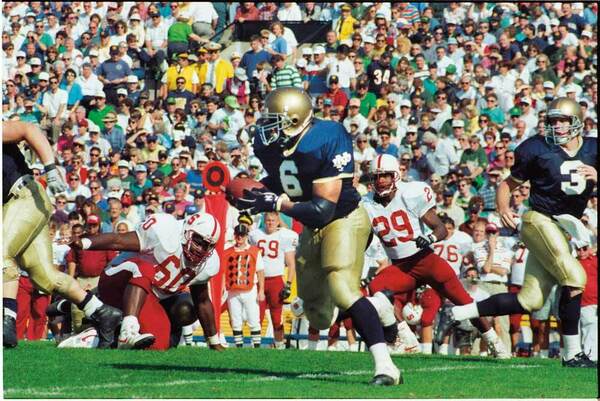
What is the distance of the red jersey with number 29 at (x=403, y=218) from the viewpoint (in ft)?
33.8

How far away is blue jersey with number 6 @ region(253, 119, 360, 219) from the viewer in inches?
285

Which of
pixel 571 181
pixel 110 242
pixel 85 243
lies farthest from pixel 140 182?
pixel 571 181

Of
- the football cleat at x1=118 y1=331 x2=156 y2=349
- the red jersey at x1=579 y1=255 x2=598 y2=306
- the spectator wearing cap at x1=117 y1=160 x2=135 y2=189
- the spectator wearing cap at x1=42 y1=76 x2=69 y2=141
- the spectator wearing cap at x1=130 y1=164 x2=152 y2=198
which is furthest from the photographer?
the spectator wearing cap at x1=42 y1=76 x2=69 y2=141

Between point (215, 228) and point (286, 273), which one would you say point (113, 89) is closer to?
point (286, 273)

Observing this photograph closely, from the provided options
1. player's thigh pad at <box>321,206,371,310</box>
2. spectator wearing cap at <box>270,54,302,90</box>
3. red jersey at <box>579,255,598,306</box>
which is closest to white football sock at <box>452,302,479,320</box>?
player's thigh pad at <box>321,206,371,310</box>

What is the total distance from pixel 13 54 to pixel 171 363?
36.3 ft

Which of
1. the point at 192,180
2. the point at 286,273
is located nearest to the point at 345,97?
the point at 192,180

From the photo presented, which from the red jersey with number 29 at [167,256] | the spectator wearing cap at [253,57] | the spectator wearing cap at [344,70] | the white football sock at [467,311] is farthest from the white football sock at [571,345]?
the spectator wearing cap at [253,57]

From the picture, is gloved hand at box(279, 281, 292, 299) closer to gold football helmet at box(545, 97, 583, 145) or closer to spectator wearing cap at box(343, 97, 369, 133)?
spectator wearing cap at box(343, 97, 369, 133)

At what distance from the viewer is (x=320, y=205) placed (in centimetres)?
713

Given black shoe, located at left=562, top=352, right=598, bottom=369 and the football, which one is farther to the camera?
black shoe, located at left=562, top=352, right=598, bottom=369

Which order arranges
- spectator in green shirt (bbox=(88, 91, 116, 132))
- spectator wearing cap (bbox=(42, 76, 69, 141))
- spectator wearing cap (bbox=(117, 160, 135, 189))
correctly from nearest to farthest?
spectator wearing cap (bbox=(117, 160, 135, 189)) → spectator in green shirt (bbox=(88, 91, 116, 132)) → spectator wearing cap (bbox=(42, 76, 69, 141))

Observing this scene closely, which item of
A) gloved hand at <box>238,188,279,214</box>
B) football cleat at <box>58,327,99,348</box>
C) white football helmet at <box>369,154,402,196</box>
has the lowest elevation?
football cleat at <box>58,327,99,348</box>

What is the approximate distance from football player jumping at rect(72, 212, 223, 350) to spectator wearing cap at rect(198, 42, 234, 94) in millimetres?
8021
